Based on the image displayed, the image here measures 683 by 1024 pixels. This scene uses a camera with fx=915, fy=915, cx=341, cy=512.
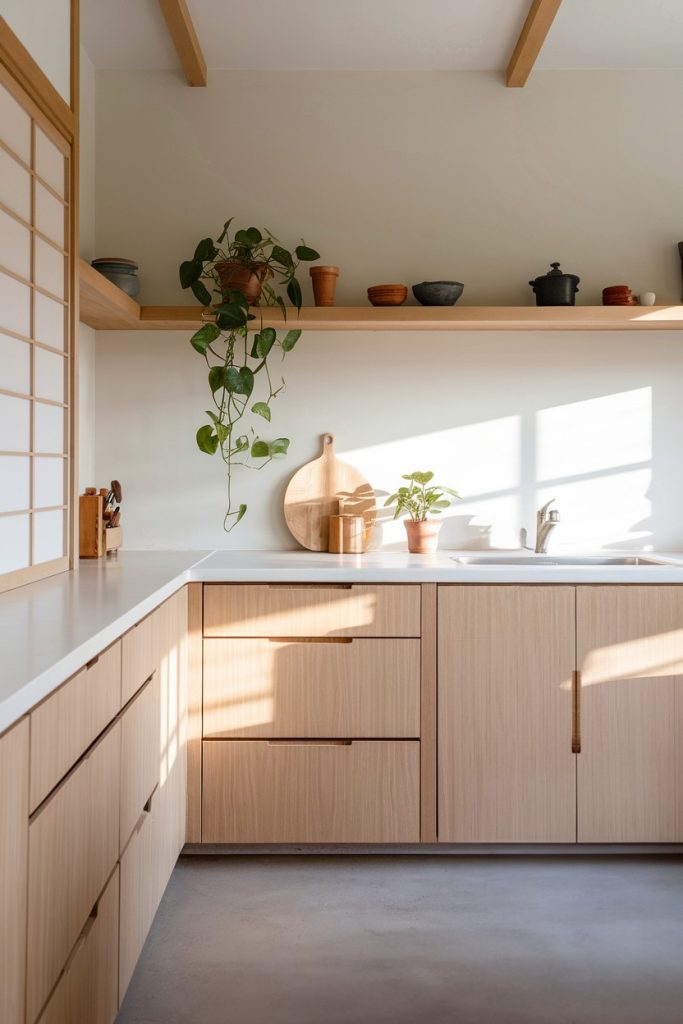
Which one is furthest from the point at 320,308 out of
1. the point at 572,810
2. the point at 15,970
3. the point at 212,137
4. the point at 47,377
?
the point at 15,970

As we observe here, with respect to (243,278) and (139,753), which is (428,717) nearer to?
(139,753)

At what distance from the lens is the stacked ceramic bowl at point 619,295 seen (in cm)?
314

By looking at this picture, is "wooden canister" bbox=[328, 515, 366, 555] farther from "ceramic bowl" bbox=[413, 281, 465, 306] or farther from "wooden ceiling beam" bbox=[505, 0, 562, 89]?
"wooden ceiling beam" bbox=[505, 0, 562, 89]

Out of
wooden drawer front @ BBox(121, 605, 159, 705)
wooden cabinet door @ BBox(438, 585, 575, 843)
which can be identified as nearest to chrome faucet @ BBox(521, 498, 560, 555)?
wooden cabinet door @ BBox(438, 585, 575, 843)

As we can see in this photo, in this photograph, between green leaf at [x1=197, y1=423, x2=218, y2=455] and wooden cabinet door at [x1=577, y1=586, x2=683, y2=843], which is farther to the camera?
green leaf at [x1=197, y1=423, x2=218, y2=455]

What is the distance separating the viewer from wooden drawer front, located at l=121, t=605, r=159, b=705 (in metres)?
1.84

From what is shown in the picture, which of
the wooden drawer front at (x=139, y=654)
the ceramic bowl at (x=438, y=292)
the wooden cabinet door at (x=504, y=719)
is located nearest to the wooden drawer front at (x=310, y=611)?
the wooden cabinet door at (x=504, y=719)

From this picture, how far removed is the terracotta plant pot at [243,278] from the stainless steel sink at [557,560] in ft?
3.69

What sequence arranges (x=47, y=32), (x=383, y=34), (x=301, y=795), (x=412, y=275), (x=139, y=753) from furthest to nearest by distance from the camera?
(x=412, y=275)
(x=383, y=34)
(x=301, y=795)
(x=47, y=32)
(x=139, y=753)

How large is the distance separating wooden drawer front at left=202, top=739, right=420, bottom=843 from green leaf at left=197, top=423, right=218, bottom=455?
1.05 meters

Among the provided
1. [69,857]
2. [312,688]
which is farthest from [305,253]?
[69,857]

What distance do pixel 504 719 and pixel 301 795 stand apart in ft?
2.08

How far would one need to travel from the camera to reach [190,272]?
3.15 metres

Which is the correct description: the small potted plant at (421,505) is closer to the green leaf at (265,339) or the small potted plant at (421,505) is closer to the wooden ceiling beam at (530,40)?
the green leaf at (265,339)
